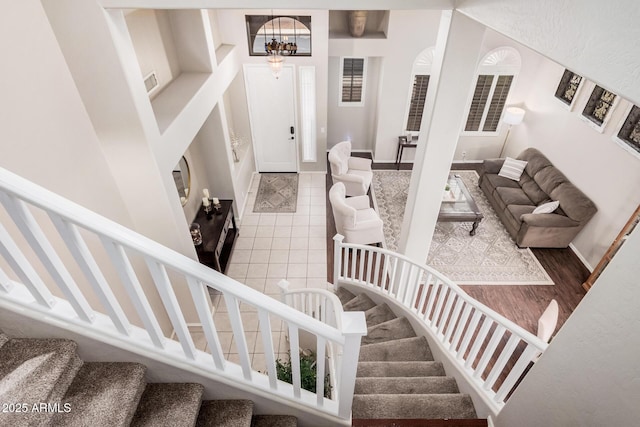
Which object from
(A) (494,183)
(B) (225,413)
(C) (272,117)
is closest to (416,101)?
(A) (494,183)

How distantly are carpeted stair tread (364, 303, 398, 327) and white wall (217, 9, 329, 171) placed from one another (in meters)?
4.10

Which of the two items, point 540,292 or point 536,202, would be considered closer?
point 540,292

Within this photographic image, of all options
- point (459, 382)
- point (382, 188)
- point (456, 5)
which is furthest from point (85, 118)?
point (382, 188)

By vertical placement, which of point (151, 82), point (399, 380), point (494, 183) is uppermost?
point (151, 82)

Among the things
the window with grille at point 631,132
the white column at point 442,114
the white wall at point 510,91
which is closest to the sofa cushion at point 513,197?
the window with grille at point 631,132

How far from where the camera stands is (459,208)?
19.6 ft

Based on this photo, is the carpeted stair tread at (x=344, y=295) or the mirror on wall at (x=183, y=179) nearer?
the carpeted stair tread at (x=344, y=295)

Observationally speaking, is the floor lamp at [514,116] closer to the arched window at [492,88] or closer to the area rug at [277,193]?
the arched window at [492,88]

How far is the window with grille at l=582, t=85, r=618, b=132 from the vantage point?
5.12 metres

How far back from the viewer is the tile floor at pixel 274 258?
436cm

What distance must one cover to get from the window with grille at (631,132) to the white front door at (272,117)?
204 inches

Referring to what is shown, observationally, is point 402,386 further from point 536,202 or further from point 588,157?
point 588,157

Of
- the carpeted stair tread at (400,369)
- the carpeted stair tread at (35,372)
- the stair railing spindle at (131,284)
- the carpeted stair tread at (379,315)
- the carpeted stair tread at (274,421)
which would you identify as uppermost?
the stair railing spindle at (131,284)

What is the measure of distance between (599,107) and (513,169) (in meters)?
1.64
